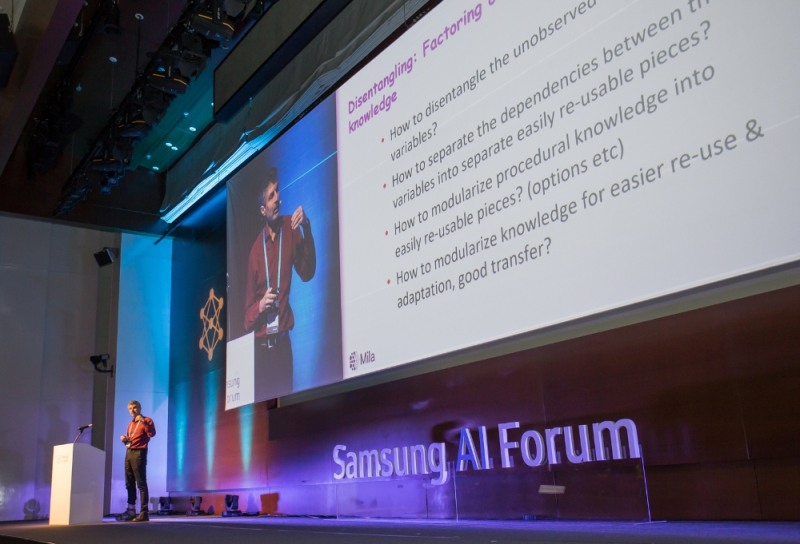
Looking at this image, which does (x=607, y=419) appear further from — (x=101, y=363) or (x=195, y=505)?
(x=101, y=363)

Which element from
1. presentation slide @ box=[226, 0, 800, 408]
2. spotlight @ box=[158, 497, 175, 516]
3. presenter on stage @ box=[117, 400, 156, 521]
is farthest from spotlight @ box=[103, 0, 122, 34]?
spotlight @ box=[158, 497, 175, 516]

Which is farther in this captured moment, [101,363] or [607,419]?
[101,363]

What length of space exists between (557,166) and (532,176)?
157mm

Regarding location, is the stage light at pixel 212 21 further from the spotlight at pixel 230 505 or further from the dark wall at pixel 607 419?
the spotlight at pixel 230 505

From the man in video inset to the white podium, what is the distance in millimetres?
1413

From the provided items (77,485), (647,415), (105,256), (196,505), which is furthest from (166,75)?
(647,415)

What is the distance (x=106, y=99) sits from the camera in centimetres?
734

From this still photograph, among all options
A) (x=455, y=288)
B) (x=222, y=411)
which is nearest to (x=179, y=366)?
(x=222, y=411)

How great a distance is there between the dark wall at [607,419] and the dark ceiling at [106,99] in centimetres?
304

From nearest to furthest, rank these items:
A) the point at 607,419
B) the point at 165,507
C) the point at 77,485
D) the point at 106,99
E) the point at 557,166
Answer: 1. the point at 557,166
2. the point at 607,419
3. the point at 77,485
4. the point at 106,99
5. the point at 165,507

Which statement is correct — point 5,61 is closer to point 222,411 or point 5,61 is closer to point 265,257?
point 265,257

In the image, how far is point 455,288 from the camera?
3691 millimetres

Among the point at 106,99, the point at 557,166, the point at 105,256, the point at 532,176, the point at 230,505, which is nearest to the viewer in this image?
the point at 557,166

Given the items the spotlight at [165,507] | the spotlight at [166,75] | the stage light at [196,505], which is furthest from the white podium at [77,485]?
the spotlight at [166,75]
